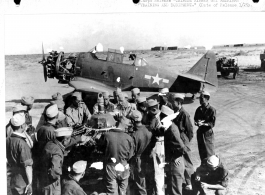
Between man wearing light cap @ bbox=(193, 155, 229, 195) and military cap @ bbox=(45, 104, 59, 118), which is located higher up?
military cap @ bbox=(45, 104, 59, 118)

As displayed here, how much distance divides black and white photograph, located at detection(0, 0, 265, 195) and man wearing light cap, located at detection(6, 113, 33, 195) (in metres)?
0.01

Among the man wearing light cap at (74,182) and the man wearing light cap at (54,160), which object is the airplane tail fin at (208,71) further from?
the man wearing light cap at (74,182)

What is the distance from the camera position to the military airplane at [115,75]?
7035 millimetres

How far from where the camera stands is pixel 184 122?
383 centimetres

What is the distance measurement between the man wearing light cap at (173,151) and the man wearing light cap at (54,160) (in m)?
1.28

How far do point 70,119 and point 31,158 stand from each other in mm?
1262

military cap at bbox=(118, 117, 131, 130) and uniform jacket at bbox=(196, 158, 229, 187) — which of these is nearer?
uniform jacket at bbox=(196, 158, 229, 187)

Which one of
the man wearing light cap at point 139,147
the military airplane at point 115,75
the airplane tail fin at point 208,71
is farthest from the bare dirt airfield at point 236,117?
the man wearing light cap at point 139,147

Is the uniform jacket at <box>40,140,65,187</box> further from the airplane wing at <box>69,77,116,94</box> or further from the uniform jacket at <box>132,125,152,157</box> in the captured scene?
the airplane wing at <box>69,77,116,94</box>

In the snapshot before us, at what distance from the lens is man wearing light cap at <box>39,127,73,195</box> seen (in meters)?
2.75

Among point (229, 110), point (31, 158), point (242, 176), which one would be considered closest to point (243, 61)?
point (229, 110)

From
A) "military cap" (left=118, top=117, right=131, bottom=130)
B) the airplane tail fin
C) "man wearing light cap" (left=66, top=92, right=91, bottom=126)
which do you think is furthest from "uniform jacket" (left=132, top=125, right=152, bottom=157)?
the airplane tail fin

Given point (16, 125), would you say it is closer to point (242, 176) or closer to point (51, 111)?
point (51, 111)

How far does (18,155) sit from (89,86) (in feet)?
13.5
